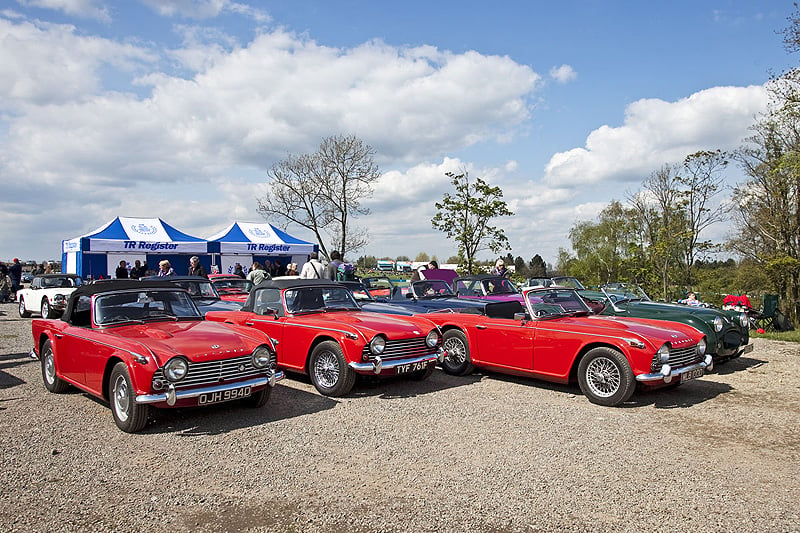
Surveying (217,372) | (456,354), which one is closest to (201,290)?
(456,354)

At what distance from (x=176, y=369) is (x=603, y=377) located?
4947 millimetres

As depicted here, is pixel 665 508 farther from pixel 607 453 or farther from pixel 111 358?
pixel 111 358

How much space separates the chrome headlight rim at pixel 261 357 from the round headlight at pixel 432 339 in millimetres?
2387

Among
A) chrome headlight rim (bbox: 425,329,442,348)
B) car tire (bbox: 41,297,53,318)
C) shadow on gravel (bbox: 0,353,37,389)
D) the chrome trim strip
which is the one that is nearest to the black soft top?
chrome headlight rim (bbox: 425,329,442,348)

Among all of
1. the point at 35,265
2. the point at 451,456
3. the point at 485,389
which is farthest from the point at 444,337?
the point at 35,265

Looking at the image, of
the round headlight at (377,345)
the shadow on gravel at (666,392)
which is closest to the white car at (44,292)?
the round headlight at (377,345)

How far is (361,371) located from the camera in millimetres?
6977

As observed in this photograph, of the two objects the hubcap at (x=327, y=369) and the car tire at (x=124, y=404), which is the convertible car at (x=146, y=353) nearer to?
the car tire at (x=124, y=404)

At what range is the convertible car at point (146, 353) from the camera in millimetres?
5430

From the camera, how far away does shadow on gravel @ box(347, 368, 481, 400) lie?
7.42 metres

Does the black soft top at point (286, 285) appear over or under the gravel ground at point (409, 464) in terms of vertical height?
over

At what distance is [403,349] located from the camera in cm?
741

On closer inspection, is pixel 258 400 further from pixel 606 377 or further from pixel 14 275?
pixel 14 275

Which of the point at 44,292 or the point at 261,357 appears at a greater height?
the point at 44,292
